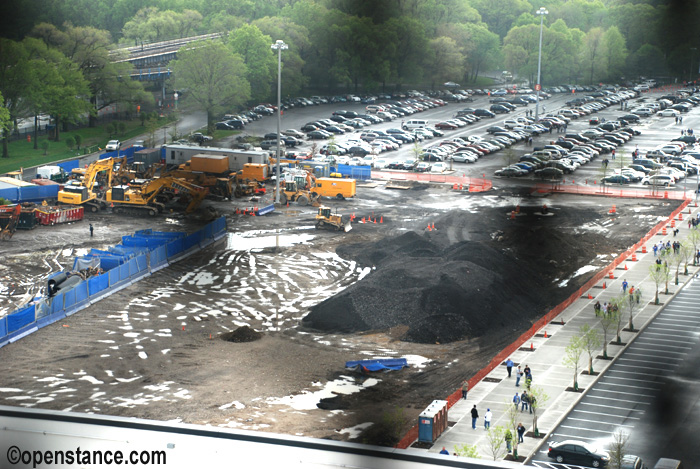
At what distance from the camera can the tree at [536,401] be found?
29.3 feet

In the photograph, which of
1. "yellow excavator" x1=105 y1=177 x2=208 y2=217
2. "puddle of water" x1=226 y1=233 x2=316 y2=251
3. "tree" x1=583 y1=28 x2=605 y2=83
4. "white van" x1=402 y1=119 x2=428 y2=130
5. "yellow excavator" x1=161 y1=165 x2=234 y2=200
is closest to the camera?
"tree" x1=583 y1=28 x2=605 y2=83

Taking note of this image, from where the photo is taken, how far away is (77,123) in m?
30.3

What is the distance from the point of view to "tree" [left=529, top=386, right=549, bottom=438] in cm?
894

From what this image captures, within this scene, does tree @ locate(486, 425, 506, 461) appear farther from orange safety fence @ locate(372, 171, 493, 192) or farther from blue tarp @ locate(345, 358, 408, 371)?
orange safety fence @ locate(372, 171, 493, 192)

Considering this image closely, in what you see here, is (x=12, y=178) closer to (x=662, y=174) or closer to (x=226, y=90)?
(x=226, y=90)

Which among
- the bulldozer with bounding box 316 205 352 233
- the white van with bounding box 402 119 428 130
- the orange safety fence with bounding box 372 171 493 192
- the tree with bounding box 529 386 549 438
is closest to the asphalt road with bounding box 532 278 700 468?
the tree with bounding box 529 386 549 438

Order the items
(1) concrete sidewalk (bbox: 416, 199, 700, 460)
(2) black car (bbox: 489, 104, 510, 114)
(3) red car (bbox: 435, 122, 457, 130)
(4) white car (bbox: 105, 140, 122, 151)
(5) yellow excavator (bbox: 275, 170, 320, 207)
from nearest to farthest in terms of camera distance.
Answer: (1) concrete sidewalk (bbox: 416, 199, 700, 460) < (5) yellow excavator (bbox: 275, 170, 320, 207) < (4) white car (bbox: 105, 140, 122, 151) < (3) red car (bbox: 435, 122, 457, 130) < (2) black car (bbox: 489, 104, 510, 114)

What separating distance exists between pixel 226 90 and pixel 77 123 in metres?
5.42

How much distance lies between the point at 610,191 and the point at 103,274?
15404 millimetres

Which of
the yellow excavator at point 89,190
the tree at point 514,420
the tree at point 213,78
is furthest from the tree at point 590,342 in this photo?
the tree at point 213,78

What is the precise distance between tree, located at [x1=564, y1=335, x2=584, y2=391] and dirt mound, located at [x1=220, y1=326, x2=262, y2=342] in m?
4.23

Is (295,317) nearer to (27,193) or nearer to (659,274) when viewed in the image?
(659,274)

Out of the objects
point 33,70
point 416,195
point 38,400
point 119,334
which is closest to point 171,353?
point 119,334

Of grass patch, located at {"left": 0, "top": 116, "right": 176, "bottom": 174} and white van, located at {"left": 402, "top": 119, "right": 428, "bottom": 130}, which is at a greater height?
white van, located at {"left": 402, "top": 119, "right": 428, "bottom": 130}
